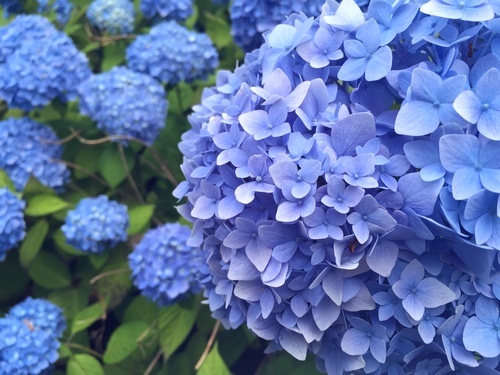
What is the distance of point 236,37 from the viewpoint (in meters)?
1.43

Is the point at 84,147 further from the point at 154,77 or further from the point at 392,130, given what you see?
the point at 392,130

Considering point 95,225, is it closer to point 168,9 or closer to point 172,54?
point 172,54

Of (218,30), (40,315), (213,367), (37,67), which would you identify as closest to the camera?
(213,367)

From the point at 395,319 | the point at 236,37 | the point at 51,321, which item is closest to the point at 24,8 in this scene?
the point at 236,37

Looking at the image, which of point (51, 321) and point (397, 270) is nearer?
point (397, 270)

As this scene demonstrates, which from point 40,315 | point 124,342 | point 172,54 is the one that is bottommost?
point 124,342

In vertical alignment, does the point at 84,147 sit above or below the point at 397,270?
below

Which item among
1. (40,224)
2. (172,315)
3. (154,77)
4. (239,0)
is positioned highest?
(239,0)

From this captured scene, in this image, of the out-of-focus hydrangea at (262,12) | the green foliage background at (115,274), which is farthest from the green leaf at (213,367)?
the out-of-focus hydrangea at (262,12)

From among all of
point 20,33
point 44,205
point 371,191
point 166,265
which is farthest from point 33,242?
point 371,191

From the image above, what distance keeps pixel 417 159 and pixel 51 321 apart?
75 cm

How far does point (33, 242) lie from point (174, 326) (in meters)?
0.33

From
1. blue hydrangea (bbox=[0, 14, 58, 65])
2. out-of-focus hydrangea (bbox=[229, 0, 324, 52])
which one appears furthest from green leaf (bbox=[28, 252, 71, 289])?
out-of-focus hydrangea (bbox=[229, 0, 324, 52])

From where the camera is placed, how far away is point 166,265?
114 cm
